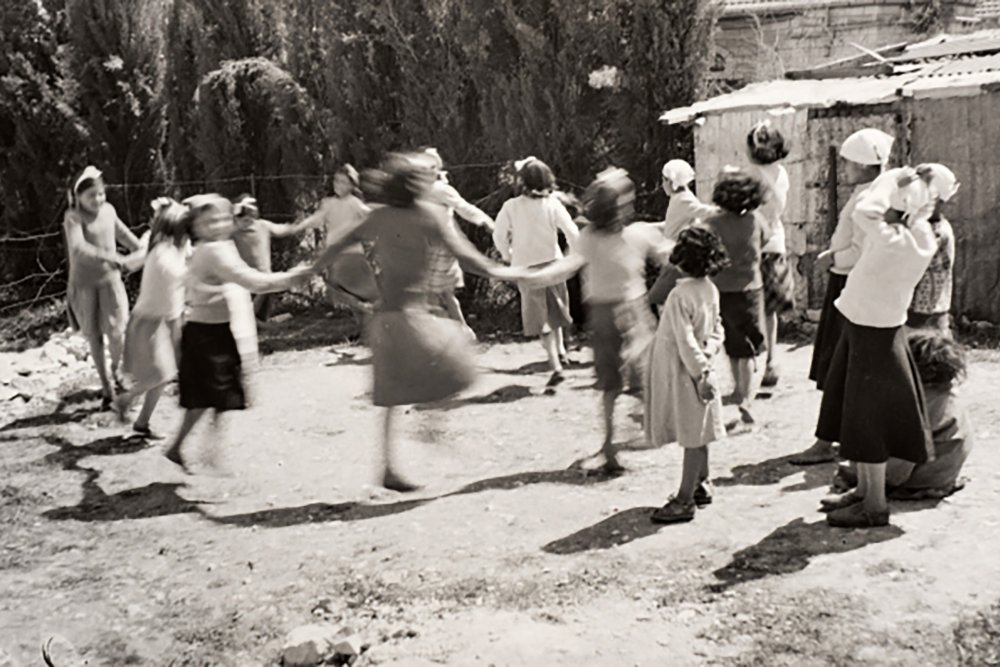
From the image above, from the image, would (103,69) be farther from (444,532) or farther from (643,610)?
(643,610)

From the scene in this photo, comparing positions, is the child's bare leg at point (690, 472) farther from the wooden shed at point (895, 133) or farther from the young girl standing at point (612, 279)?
the wooden shed at point (895, 133)

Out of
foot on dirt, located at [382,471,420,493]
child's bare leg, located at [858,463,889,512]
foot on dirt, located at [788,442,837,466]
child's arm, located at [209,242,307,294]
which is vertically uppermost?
child's arm, located at [209,242,307,294]

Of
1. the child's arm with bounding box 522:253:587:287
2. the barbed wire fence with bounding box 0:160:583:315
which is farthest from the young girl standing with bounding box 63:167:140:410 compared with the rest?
the barbed wire fence with bounding box 0:160:583:315

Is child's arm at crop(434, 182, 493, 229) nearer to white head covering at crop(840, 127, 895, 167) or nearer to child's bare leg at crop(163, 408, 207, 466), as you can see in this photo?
child's bare leg at crop(163, 408, 207, 466)

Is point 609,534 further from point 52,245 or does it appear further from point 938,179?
point 52,245

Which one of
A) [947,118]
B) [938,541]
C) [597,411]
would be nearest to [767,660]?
[938,541]

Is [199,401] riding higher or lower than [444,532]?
higher

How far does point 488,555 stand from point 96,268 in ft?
16.3

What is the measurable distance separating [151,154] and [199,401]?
9.26 metres

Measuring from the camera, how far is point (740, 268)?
7.80m

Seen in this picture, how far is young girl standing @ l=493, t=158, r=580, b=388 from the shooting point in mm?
10133

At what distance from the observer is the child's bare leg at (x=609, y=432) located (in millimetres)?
7254

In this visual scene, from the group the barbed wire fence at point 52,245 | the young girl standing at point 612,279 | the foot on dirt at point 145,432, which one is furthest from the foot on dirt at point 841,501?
the barbed wire fence at point 52,245

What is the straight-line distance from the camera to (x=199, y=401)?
748 centimetres
